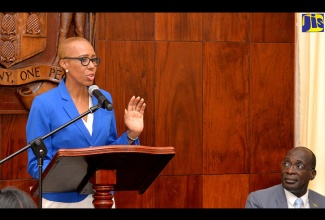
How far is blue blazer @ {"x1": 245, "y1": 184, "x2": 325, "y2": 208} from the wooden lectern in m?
0.74

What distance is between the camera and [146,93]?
204 inches

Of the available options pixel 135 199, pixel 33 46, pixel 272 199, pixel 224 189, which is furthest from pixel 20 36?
pixel 272 199

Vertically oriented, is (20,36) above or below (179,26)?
below

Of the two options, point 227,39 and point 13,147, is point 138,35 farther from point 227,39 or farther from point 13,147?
point 13,147

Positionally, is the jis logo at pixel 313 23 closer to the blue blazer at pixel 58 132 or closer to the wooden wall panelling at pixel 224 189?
the wooden wall panelling at pixel 224 189

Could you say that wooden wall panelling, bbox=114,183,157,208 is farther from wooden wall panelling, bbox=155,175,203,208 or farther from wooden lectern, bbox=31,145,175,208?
wooden lectern, bbox=31,145,175,208

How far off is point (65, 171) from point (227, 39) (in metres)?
2.63

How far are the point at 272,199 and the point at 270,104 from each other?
173 centimetres

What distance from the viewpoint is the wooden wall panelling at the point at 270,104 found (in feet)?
17.6

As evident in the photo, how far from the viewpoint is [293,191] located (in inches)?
152

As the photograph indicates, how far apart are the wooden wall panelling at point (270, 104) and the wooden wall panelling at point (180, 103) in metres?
0.45

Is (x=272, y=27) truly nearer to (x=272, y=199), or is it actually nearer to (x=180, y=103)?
(x=180, y=103)

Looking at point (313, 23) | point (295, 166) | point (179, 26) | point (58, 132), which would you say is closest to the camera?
point (58, 132)

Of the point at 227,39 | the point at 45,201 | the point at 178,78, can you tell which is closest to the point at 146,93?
the point at 178,78
